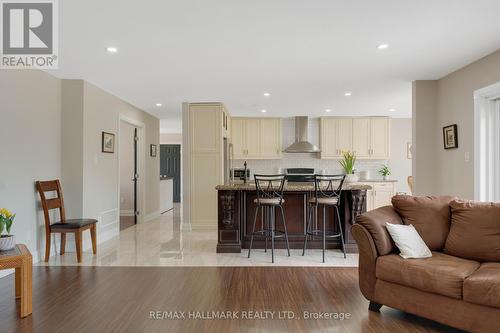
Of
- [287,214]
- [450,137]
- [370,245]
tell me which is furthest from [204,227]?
[450,137]

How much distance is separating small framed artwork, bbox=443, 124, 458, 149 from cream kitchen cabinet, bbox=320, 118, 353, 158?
10.8 ft

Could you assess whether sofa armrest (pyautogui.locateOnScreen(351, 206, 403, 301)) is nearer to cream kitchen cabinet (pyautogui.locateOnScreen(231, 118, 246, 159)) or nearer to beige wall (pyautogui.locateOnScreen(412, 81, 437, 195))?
beige wall (pyautogui.locateOnScreen(412, 81, 437, 195))

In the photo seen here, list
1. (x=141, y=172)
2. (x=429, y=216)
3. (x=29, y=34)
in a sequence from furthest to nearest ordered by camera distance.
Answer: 1. (x=141, y=172)
2. (x=29, y=34)
3. (x=429, y=216)

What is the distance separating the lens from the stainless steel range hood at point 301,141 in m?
7.64

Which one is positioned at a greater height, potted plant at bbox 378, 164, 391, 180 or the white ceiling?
the white ceiling

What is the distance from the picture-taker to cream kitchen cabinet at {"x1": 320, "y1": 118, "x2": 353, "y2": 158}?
309 inches

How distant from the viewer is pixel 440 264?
2.36 metres

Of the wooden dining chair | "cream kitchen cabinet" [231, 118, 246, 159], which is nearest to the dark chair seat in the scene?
the wooden dining chair

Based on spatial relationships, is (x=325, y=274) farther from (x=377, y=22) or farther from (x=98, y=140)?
(x=98, y=140)

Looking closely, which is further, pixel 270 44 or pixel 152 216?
pixel 152 216

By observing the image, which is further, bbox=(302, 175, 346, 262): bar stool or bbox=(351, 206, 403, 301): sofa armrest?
bbox=(302, 175, 346, 262): bar stool

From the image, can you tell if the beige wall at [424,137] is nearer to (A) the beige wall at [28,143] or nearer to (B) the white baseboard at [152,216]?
(A) the beige wall at [28,143]

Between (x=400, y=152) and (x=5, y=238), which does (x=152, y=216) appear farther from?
(x=400, y=152)

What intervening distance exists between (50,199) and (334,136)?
6.05m
